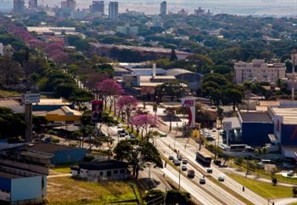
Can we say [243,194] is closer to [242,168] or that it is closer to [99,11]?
[242,168]

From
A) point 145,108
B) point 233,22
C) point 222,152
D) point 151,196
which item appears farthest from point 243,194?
point 233,22

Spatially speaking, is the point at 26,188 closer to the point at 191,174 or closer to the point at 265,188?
the point at 191,174

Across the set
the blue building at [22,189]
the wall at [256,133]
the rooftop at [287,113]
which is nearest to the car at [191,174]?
the blue building at [22,189]

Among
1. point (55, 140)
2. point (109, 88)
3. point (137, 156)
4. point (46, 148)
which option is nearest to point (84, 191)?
point (137, 156)

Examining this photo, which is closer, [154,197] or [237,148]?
[154,197]

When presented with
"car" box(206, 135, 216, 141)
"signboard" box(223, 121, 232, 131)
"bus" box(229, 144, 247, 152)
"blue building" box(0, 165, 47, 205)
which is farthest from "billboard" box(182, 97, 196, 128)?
"blue building" box(0, 165, 47, 205)

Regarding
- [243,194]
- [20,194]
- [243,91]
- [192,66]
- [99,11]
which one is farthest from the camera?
[99,11]

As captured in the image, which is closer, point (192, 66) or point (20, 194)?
point (20, 194)
